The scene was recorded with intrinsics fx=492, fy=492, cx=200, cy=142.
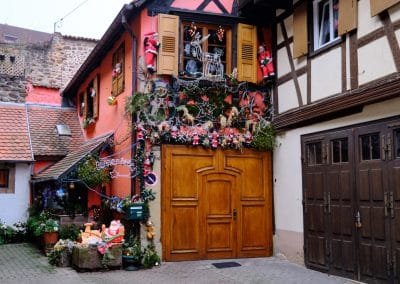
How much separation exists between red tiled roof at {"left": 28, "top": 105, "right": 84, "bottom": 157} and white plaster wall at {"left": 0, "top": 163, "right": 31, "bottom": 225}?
26.7 inches

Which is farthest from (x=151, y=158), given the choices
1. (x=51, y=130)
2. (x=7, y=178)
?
(x=51, y=130)

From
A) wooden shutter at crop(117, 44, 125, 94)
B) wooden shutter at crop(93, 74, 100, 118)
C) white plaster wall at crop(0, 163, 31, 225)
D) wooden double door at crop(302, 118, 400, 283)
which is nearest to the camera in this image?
wooden double door at crop(302, 118, 400, 283)

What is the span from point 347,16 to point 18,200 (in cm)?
983

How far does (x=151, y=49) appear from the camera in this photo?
32.8 ft

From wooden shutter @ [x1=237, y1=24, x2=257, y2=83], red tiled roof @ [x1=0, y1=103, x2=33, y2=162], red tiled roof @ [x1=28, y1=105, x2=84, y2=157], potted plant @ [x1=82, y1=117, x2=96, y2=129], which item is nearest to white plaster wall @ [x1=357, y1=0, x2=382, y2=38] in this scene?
wooden shutter @ [x1=237, y1=24, x2=257, y2=83]

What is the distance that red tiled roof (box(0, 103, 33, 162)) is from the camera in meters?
13.3

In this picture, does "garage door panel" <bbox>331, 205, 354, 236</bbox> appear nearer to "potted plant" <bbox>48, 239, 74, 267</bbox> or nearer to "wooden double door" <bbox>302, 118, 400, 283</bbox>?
"wooden double door" <bbox>302, 118, 400, 283</bbox>

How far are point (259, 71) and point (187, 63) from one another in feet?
5.45

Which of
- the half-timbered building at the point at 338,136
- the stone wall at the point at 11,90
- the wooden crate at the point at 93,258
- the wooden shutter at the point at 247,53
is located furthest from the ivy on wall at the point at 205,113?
the stone wall at the point at 11,90

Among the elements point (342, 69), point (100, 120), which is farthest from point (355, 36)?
point (100, 120)

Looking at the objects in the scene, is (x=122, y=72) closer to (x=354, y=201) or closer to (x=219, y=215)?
(x=219, y=215)

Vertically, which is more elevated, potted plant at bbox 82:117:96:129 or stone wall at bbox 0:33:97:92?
stone wall at bbox 0:33:97:92

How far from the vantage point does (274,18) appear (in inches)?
429

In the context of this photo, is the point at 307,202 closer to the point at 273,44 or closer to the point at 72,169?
the point at 273,44
